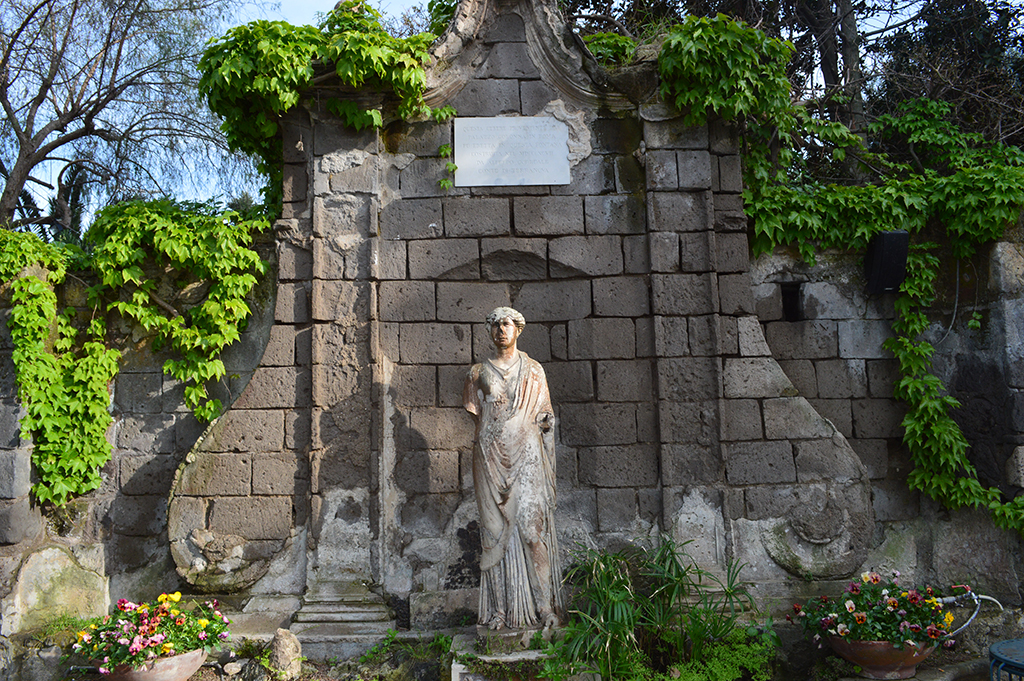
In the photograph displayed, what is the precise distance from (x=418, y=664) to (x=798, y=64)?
28.0 feet

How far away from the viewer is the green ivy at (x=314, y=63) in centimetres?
503

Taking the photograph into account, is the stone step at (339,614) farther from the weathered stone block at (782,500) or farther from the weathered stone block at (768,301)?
the weathered stone block at (768,301)

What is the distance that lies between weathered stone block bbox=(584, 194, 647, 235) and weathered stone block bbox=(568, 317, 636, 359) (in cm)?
69

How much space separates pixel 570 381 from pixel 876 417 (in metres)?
2.48

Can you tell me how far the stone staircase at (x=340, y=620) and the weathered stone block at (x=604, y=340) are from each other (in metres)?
2.26

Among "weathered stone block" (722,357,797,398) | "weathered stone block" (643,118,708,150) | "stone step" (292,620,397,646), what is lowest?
"stone step" (292,620,397,646)

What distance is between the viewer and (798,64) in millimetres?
9227

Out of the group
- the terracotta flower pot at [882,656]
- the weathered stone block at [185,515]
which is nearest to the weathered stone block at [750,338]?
the terracotta flower pot at [882,656]

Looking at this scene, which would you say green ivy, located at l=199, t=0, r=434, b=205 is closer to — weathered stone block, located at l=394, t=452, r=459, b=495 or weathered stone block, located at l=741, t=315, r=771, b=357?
weathered stone block, located at l=394, t=452, r=459, b=495

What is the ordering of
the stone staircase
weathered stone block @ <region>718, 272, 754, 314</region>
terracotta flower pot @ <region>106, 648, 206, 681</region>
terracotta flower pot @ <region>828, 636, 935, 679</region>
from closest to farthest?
terracotta flower pot @ <region>106, 648, 206, 681</region>
terracotta flower pot @ <region>828, 636, 935, 679</region>
the stone staircase
weathered stone block @ <region>718, 272, 754, 314</region>

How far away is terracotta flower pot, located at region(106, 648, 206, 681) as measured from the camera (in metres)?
4.15

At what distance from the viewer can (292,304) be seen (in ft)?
17.1

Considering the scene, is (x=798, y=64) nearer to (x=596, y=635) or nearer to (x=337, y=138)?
(x=337, y=138)

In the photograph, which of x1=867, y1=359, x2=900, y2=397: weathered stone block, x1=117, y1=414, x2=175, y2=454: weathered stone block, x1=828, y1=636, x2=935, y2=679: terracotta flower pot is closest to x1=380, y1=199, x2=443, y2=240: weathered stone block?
x1=117, y1=414, x2=175, y2=454: weathered stone block
